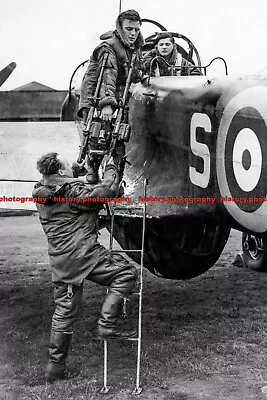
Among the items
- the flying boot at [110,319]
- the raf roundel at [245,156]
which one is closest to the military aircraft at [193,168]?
the raf roundel at [245,156]

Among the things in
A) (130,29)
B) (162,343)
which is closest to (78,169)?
(130,29)

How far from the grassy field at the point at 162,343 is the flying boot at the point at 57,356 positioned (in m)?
0.09

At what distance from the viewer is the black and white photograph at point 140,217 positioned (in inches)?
156

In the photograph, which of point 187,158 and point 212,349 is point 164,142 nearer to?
point 187,158

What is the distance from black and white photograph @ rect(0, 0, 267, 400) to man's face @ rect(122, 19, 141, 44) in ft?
0.04

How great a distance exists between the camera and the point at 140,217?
453cm

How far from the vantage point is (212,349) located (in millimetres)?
4812

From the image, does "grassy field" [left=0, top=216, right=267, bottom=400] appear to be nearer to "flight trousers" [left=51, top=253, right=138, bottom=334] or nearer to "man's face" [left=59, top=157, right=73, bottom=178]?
"flight trousers" [left=51, top=253, right=138, bottom=334]

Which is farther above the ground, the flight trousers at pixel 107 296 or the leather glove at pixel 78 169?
the leather glove at pixel 78 169

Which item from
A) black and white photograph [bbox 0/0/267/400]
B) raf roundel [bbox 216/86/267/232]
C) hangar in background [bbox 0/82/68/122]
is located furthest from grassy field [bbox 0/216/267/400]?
hangar in background [bbox 0/82/68/122]

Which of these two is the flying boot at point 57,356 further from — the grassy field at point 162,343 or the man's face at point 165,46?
the man's face at point 165,46

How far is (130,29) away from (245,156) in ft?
5.08

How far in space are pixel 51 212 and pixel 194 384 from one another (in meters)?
1.59

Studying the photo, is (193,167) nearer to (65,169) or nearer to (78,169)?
(78,169)
